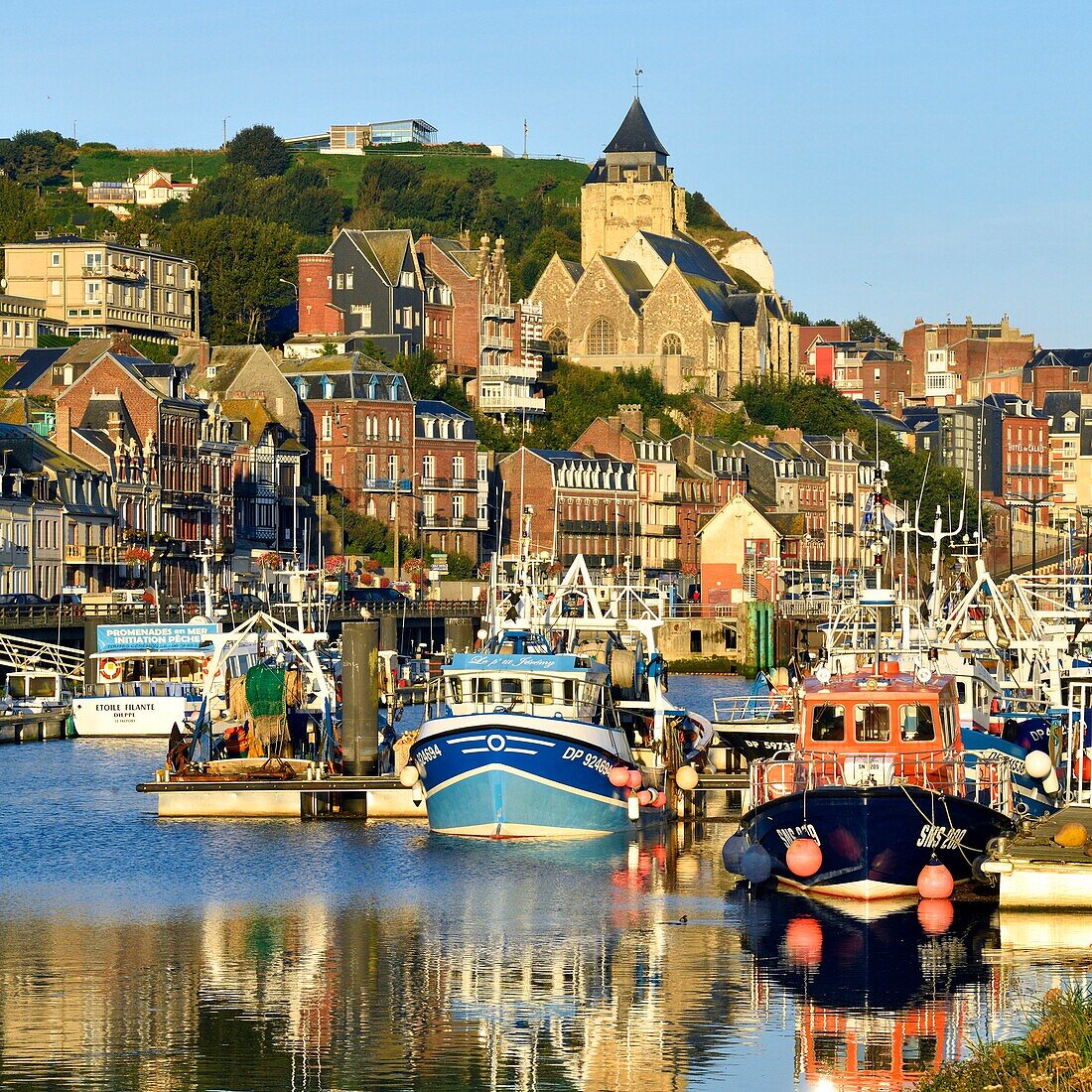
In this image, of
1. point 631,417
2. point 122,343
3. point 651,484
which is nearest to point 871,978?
point 122,343

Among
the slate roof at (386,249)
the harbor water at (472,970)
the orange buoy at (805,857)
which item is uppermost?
the slate roof at (386,249)

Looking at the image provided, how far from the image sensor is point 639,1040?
35125 mm

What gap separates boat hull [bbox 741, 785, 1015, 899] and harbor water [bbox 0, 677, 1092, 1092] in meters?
0.75

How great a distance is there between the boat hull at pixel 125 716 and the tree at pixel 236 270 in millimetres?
90694

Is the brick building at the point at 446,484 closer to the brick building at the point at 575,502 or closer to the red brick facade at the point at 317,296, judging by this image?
the brick building at the point at 575,502

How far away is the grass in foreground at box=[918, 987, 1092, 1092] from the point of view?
25.3 meters

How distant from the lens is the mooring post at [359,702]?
61156 mm

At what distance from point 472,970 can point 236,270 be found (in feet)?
479

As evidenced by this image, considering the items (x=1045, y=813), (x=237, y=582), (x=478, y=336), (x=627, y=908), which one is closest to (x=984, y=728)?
(x=1045, y=813)

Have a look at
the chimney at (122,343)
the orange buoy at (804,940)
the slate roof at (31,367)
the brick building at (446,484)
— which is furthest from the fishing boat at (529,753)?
the brick building at (446,484)

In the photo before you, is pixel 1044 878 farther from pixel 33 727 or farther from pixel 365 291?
pixel 365 291

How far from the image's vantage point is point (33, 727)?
9100 cm

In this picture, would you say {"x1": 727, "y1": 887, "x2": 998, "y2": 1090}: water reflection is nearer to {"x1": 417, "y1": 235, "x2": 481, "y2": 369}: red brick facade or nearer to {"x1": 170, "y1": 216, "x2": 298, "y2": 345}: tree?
{"x1": 417, "y1": 235, "x2": 481, "y2": 369}: red brick facade

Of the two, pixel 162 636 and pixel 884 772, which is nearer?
pixel 884 772
